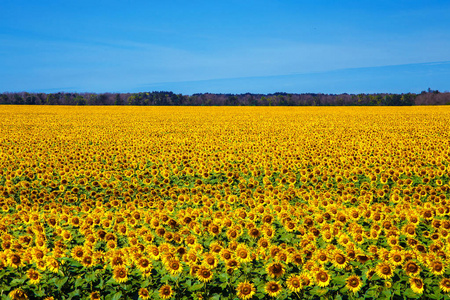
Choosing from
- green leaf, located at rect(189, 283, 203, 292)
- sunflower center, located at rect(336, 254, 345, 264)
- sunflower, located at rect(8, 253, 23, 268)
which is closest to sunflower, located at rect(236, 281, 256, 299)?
green leaf, located at rect(189, 283, 203, 292)

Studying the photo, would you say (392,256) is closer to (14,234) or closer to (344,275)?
(344,275)

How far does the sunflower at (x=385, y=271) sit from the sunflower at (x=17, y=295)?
580 centimetres

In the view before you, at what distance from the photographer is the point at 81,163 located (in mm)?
17375

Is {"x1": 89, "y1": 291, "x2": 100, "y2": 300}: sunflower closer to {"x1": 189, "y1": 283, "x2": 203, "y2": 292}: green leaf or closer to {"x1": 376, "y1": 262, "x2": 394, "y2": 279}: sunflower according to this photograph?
{"x1": 189, "y1": 283, "x2": 203, "y2": 292}: green leaf

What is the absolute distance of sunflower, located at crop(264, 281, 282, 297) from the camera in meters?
5.57

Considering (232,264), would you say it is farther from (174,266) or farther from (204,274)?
(174,266)

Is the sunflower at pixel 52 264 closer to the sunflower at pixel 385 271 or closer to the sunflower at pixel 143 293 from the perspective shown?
the sunflower at pixel 143 293

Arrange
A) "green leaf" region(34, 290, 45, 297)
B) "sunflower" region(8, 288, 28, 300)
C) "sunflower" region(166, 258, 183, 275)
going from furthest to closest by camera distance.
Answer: "sunflower" region(166, 258, 183, 275) < "green leaf" region(34, 290, 45, 297) < "sunflower" region(8, 288, 28, 300)

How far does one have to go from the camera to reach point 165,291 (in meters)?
5.63

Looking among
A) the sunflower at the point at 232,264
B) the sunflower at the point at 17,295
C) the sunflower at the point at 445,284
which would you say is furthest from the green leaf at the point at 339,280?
the sunflower at the point at 17,295

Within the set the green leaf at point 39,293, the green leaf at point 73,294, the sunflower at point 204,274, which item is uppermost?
the sunflower at point 204,274

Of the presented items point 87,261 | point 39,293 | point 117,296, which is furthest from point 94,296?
point 39,293

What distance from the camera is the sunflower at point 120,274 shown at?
19.2 ft

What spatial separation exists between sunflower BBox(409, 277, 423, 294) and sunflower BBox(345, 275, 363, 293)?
0.78 metres
